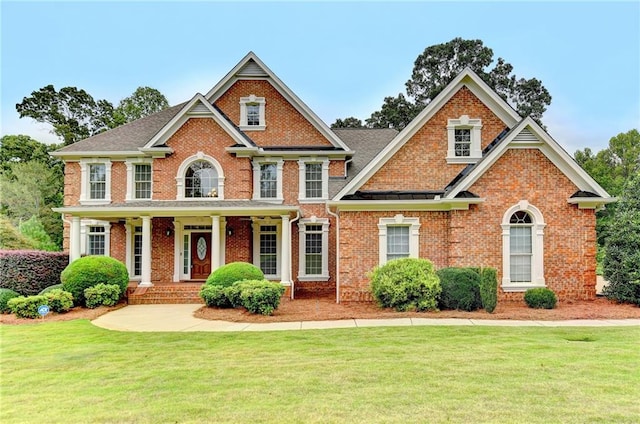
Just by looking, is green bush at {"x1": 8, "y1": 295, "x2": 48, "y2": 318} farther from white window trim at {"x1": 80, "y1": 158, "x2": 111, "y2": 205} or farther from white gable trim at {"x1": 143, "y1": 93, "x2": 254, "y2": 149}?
white gable trim at {"x1": 143, "y1": 93, "x2": 254, "y2": 149}

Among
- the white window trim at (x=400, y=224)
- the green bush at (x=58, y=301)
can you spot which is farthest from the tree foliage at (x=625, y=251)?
the green bush at (x=58, y=301)

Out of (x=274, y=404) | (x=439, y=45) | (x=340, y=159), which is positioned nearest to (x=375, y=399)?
(x=274, y=404)

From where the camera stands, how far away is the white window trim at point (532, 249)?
14.8m

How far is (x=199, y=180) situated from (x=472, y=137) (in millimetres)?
11203

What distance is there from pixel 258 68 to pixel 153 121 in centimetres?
601

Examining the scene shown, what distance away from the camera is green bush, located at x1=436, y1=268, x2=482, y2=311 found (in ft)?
42.8

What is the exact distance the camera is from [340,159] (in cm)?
1977

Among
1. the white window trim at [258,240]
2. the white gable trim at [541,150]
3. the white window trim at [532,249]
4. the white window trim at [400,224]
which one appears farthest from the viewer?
the white window trim at [258,240]

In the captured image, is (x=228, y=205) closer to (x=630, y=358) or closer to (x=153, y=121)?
(x=153, y=121)

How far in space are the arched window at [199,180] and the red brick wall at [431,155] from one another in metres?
6.82

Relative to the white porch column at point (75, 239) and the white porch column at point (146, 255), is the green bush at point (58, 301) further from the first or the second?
the white porch column at point (75, 239)

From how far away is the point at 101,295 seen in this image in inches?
588

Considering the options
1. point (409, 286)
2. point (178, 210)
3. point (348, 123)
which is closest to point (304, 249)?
point (178, 210)

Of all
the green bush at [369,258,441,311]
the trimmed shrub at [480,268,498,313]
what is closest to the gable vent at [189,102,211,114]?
the green bush at [369,258,441,311]
